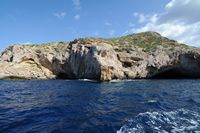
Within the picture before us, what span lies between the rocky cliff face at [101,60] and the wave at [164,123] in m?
40.2

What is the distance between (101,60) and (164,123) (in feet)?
145

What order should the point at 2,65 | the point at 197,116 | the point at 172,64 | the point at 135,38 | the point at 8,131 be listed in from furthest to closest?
the point at 135,38 < the point at 2,65 < the point at 172,64 < the point at 197,116 < the point at 8,131

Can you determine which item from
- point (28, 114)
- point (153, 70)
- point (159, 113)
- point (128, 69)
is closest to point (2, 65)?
point (128, 69)

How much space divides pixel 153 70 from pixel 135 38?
78.1ft

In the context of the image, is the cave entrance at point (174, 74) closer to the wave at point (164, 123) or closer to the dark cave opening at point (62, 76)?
the dark cave opening at point (62, 76)

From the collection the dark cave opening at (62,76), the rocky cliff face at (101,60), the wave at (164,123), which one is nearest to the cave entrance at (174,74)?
the rocky cliff face at (101,60)

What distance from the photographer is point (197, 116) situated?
1762 cm

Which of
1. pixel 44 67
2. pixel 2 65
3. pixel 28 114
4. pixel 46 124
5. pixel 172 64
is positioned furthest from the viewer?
pixel 44 67

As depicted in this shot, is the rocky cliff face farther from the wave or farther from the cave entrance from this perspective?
the wave

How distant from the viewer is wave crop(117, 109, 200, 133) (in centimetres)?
1448

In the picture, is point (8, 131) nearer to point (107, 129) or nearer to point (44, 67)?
point (107, 129)

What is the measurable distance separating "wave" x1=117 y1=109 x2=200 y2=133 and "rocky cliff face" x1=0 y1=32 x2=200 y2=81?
132 feet

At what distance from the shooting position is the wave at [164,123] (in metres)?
14.5

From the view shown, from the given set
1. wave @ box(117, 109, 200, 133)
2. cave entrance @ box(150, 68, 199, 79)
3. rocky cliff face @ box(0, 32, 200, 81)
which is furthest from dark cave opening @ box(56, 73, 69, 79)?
wave @ box(117, 109, 200, 133)
